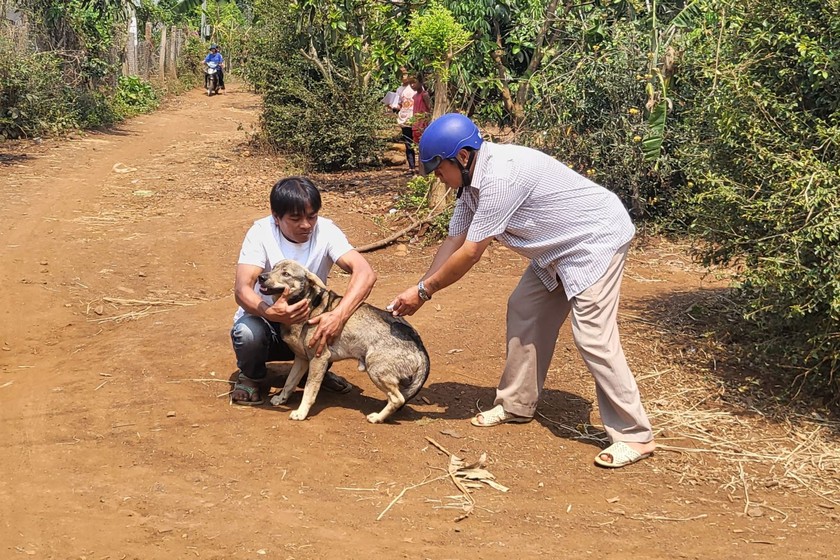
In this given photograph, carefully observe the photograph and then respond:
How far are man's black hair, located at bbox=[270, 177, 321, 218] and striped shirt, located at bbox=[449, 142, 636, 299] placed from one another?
92 cm

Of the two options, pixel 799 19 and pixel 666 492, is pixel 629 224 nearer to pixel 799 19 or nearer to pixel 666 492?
pixel 666 492

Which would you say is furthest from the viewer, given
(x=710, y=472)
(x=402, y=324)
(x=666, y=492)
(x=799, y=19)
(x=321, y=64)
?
(x=321, y=64)

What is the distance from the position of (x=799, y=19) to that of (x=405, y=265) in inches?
199

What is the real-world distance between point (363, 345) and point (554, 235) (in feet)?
4.33

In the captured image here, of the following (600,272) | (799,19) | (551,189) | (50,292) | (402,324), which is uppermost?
(799,19)

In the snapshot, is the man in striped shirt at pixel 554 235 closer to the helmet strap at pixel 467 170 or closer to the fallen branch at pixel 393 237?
the helmet strap at pixel 467 170

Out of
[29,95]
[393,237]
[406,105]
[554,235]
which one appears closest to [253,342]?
[554,235]

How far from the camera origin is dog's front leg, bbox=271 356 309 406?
543cm

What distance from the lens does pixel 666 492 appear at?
462 centimetres

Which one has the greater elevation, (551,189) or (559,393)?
(551,189)

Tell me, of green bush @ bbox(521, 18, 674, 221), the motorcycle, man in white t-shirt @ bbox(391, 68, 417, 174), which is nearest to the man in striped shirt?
green bush @ bbox(521, 18, 674, 221)

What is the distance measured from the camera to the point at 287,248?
17.3 ft

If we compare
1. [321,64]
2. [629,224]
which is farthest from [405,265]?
[321,64]

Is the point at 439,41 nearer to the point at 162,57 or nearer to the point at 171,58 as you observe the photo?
the point at 162,57
